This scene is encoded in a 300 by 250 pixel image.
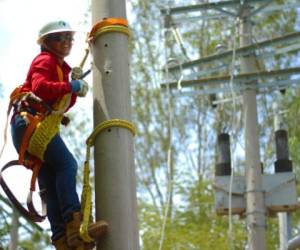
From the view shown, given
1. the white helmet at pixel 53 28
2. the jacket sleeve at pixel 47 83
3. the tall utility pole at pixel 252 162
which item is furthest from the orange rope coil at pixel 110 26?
the tall utility pole at pixel 252 162

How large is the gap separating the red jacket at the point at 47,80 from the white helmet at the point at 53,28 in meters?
0.13

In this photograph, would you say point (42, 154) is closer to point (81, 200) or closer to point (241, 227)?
point (81, 200)

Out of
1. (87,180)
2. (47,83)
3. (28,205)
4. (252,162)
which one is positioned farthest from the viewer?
(252,162)

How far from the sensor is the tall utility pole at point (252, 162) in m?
10.2

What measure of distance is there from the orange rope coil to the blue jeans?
1.85 feet

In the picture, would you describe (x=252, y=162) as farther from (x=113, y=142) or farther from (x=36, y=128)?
(x=113, y=142)

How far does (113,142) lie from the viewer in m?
3.95

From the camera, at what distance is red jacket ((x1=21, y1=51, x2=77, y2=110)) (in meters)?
4.29

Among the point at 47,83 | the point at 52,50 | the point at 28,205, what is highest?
the point at 52,50

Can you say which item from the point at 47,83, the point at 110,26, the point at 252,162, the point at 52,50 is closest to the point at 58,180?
the point at 47,83

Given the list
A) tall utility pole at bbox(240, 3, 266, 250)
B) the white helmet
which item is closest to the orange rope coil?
the white helmet

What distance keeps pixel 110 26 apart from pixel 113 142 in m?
0.54

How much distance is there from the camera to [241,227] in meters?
16.0

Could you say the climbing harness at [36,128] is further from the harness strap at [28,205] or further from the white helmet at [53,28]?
the white helmet at [53,28]
